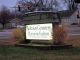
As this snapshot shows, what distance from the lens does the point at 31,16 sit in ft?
71.2

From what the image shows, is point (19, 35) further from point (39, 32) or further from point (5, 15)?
point (5, 15)

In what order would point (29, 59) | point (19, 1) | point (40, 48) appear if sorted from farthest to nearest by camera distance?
point (19, 1) → point (40, 48) → point (29, 59)

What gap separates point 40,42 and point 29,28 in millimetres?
1618

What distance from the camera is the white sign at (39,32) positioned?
2016 centimetres

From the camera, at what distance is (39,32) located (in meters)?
20.6

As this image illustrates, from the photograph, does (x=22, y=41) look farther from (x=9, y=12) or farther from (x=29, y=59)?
(x=9, y=12)

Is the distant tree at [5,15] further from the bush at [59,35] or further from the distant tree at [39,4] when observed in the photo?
the bush at [59,35]

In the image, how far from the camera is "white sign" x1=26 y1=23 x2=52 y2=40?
2016cm

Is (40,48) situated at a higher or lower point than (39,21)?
lower

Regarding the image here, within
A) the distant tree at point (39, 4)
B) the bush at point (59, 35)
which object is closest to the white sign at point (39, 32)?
the bush at point (59, 35)

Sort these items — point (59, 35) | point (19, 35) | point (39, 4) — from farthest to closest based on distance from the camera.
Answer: point (39, 4) < point (19, 35) < point (59, 35)

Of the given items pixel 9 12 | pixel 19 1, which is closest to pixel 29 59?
pixel 19 1

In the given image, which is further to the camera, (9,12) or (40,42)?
(9,12)

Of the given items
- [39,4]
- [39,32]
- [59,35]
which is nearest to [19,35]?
[39,32]
